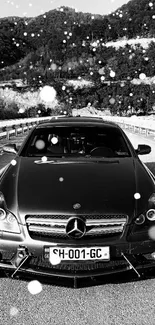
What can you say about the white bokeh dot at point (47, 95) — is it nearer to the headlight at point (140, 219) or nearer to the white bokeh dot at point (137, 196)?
the white bokeh dot at point (137, 196)

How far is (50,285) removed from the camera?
11.9 feet

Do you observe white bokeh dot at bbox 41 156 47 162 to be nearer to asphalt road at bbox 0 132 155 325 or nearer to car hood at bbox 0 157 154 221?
car hood at bbox 0 157 154 221

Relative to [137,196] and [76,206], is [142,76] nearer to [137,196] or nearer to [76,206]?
[137,196]

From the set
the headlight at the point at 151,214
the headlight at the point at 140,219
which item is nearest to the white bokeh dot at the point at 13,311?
the headlight at the point at 140,219

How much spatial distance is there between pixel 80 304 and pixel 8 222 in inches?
34.8

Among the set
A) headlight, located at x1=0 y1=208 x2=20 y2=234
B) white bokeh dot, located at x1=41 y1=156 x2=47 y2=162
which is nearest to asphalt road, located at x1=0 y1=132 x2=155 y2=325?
headlight, located at x1=0 y1=208 x2=20 y2=234

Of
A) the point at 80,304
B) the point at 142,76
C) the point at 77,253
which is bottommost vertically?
the point at 142,76

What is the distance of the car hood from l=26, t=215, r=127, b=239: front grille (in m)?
0.05

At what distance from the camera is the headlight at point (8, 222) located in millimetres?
3535

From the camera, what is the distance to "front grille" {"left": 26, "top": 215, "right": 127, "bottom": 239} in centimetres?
346

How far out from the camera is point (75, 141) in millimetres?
5898

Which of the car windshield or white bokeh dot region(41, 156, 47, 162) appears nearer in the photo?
white bokeh dot region(41, 156, 47, 162)

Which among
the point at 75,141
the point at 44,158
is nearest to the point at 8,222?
the point at 44,158

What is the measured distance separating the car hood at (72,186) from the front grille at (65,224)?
5 cm
